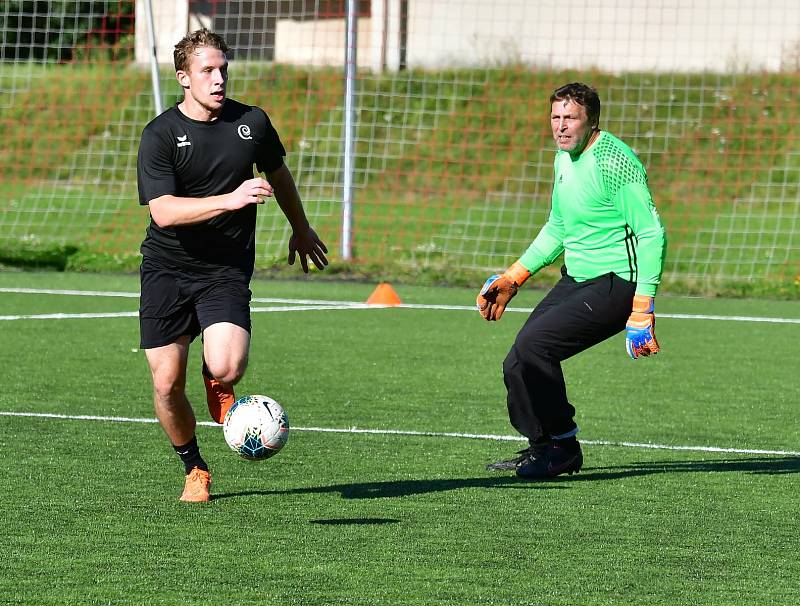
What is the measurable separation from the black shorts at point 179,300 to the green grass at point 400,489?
2.23ft

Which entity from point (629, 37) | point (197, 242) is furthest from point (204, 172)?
point (629, 37)

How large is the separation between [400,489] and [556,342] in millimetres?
1038

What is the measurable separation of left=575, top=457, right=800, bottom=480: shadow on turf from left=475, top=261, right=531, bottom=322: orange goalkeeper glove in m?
0.88

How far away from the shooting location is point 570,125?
22.0ft

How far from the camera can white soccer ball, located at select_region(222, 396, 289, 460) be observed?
576 cm

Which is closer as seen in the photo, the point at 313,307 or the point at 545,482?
the point at 545,482

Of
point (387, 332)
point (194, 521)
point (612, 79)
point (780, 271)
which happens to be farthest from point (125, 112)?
point (194, 521)

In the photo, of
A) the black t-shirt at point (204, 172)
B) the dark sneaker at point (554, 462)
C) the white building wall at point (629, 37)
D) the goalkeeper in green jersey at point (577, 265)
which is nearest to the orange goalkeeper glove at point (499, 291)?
the goalkeeper in green jersey at point (577, 265)

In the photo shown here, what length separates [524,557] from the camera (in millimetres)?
5277

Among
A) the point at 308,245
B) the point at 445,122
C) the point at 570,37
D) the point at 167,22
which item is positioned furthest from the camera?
the point at 167,22

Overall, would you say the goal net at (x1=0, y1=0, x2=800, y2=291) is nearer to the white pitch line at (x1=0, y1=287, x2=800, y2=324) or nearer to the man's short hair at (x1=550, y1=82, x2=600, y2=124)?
the white pitch line at (x1=0, y1=287, x2=800, y2=324)

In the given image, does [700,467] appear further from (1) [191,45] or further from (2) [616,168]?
(1) [191,45]

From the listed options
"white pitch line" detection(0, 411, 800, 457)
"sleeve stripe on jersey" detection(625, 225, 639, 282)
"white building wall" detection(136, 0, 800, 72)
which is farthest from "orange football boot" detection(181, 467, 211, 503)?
"white building wall" detection(136, 0, 800, 72)

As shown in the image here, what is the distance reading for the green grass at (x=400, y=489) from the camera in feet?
16.1
